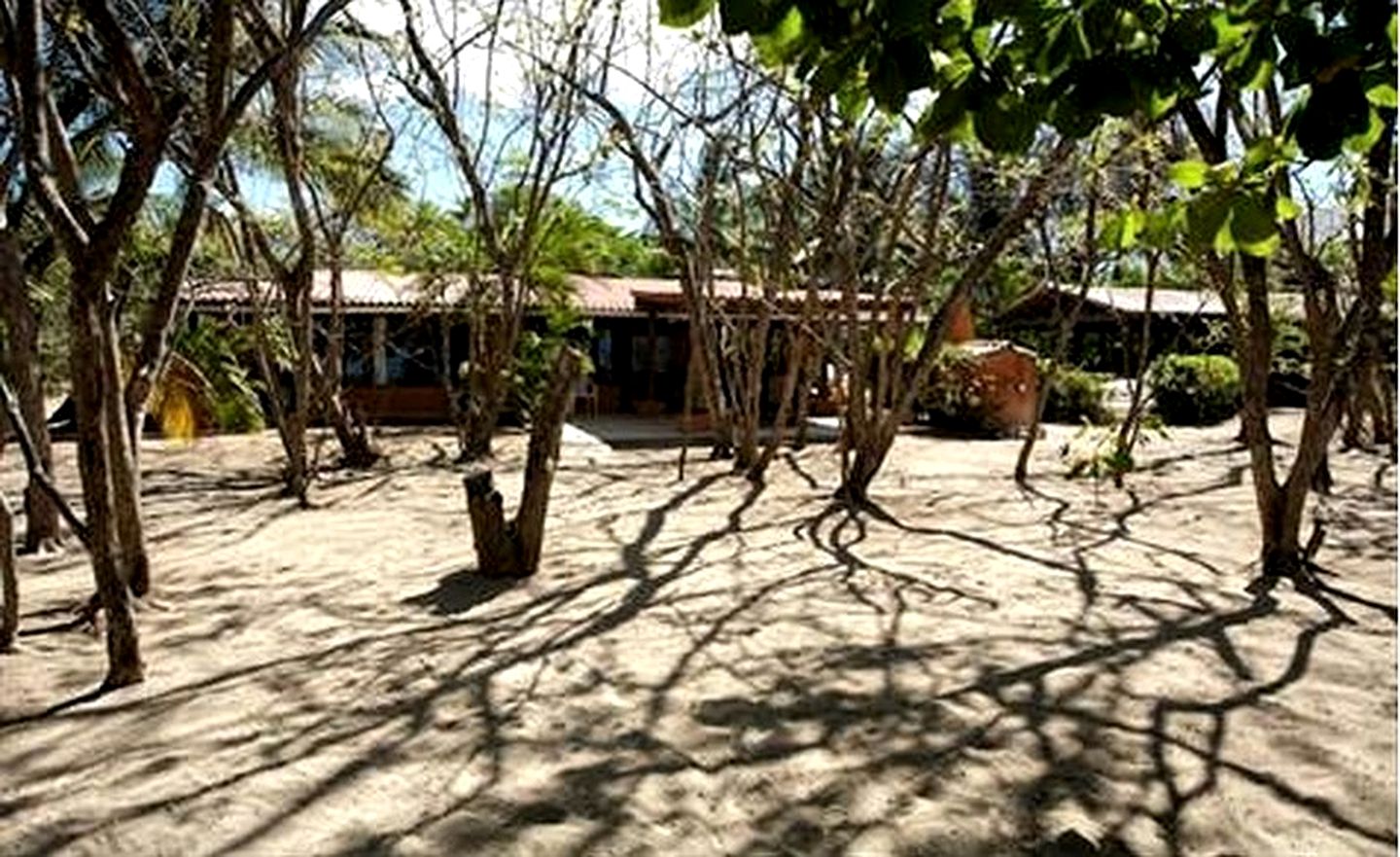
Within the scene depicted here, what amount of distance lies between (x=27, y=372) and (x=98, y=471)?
10.6 ft

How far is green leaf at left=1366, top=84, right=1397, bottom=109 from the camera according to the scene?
5.68 ft

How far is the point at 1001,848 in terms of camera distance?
11.4 feet

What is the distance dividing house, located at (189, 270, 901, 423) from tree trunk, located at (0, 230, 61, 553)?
376 inches

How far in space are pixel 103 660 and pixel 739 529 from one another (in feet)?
16.5

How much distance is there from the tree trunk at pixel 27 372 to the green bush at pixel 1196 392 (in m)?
18.9

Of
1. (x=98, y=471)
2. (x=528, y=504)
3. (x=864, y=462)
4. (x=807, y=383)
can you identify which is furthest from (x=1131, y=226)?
(x=807, y=383)

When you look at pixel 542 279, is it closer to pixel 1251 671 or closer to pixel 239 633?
pixel 239 633

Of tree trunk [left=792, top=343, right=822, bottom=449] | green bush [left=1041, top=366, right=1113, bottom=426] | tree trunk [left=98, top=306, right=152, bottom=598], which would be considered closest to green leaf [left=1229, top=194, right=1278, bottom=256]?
tree trunk [left=98, top=306, right=152, bottom=598]

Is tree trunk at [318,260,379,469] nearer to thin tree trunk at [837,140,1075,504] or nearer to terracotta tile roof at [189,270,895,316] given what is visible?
terracotta tile roof at [189,270,895,316]

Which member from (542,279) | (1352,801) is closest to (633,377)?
(542,279)

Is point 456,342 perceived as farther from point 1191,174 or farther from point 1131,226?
point 1191,174

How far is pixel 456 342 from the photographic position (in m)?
23.1

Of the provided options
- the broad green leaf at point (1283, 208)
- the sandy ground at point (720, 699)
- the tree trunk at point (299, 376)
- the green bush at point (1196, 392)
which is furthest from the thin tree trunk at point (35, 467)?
the green bush at point (1196, 392)

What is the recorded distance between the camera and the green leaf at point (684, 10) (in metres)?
1.72
